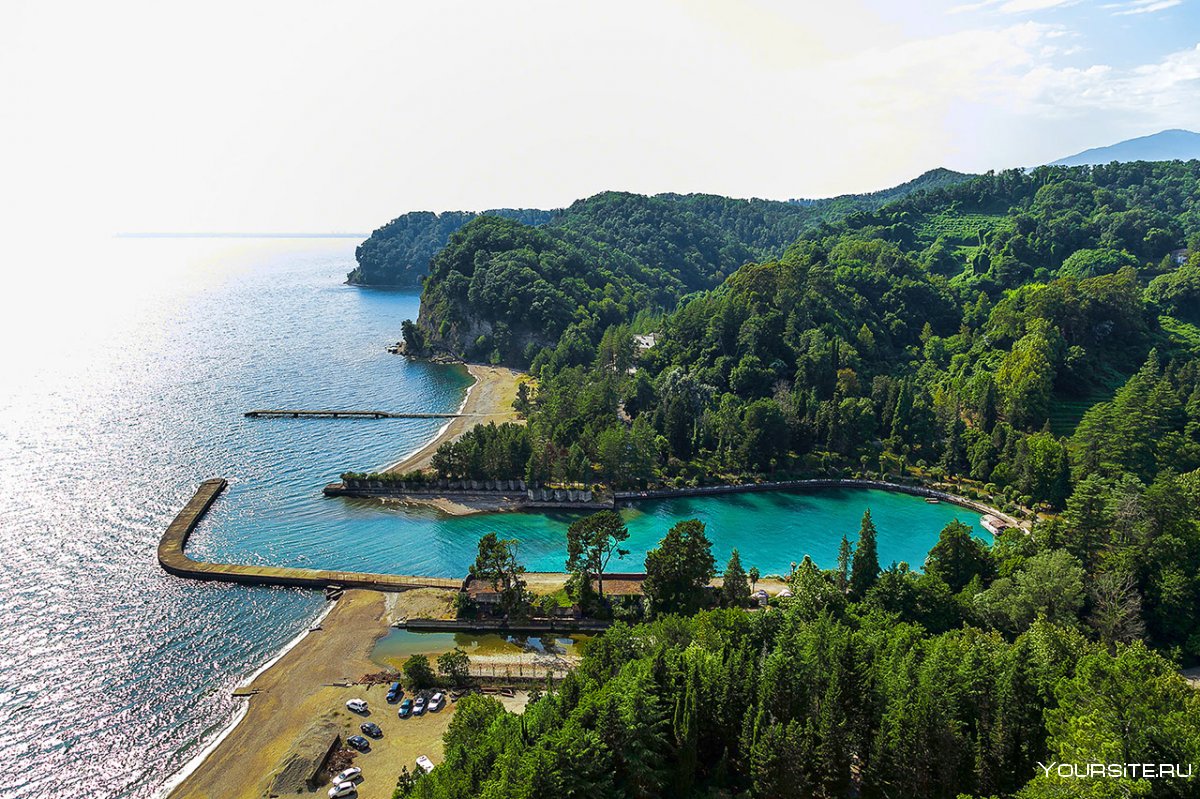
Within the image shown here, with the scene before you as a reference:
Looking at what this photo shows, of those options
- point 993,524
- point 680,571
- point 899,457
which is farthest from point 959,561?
point 899,457

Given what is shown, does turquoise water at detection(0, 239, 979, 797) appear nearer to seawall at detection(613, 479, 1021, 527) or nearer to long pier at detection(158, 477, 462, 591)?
long pier at detection(158, 477, 462, 591)

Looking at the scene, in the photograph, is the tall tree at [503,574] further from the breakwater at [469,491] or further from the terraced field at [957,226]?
the terraced field at [957,226]

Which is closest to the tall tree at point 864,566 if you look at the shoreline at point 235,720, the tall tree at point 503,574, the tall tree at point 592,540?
the tall tree at point 592,540

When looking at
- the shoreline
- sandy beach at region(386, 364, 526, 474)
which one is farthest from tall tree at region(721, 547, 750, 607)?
sandy beach at region(386, 364, 526, 474)

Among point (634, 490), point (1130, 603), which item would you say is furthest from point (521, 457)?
point (1130, 603)

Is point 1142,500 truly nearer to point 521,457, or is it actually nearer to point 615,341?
point 521,457

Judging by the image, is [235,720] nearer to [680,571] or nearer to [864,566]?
[680,571]
